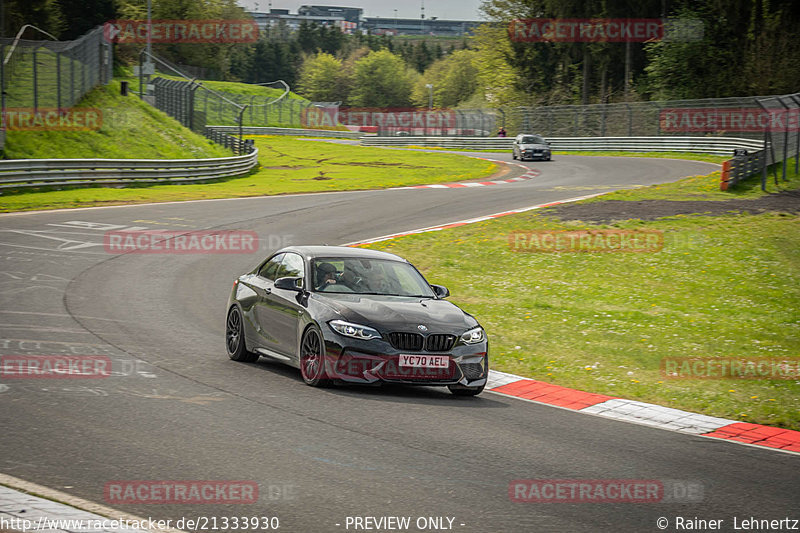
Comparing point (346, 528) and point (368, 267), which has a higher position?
point (368, 267)

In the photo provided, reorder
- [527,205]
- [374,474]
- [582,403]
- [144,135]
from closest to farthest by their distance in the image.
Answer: [374,474] < [582,403] < [527,205] < [144,135]

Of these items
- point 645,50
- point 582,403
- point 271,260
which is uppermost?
point 645,50

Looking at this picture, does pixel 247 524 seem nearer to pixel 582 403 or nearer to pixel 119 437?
pixel 119 437

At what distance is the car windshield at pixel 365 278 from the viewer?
10.3 metres

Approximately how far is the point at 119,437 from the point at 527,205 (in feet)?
76.0

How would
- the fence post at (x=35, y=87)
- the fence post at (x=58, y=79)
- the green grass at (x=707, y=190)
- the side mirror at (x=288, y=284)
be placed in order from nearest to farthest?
the side mirror at (x=288, y=284)
the green grass at (x=707, y=190)
the fence post at (x=35, y=87)
the fence post at (x=58, y=79)

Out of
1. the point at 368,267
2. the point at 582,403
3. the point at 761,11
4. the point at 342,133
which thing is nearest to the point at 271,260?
the point at 368,267

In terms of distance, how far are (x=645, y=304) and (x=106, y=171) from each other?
957 inches

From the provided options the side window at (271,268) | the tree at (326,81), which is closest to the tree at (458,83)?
the tree at (326,81)

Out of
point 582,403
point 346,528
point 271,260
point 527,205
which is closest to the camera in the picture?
point 346,528

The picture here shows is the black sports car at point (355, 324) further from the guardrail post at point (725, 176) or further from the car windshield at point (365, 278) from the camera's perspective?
the guardrail post at point (725, 176)

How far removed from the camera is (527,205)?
1145 inches

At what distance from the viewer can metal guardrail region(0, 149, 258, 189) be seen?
97.3 ft

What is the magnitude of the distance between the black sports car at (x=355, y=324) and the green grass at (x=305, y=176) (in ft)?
59.2
